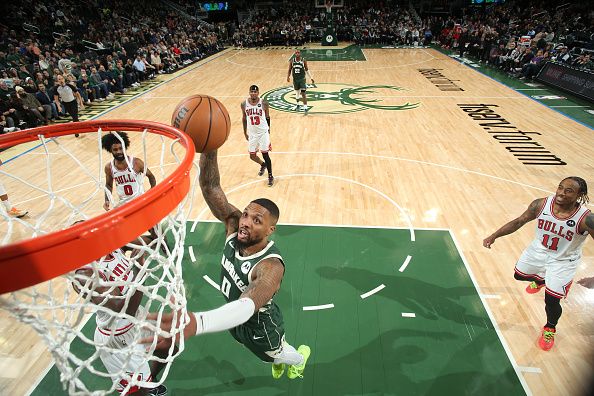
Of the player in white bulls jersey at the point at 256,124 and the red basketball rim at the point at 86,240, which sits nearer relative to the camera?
the red basketball rim at the point at 86,240

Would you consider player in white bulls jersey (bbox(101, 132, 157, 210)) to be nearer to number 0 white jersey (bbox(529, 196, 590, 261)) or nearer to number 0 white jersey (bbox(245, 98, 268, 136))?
number 0 white jersey (bbox(245, 98, 268, 136))

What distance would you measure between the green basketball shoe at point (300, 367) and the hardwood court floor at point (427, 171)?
1.86 m

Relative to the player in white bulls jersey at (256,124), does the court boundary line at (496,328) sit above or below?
below

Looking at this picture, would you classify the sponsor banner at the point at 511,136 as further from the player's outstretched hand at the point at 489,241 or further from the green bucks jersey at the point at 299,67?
the green bucks jersey at the point at 299,67

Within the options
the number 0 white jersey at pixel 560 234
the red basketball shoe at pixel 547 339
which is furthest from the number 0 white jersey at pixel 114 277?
the red basketball shoe at pixel 547 339

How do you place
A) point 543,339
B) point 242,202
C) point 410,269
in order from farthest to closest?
point 242,202 < point 410,269 < point 543,339

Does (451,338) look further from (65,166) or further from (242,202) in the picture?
(65,166)

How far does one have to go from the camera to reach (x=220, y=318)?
1650mm

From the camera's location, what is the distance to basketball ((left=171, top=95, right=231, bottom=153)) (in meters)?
2.69

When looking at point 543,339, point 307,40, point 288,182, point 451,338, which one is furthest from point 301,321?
point 307,40

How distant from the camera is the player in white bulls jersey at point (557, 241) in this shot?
3146mm

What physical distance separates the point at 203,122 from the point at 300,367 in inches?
82.8

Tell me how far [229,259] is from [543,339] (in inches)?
119

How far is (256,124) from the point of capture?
21.1 ft
